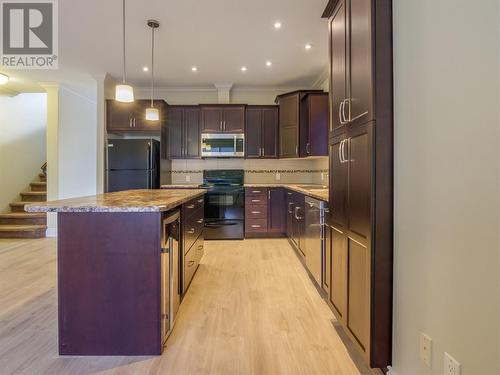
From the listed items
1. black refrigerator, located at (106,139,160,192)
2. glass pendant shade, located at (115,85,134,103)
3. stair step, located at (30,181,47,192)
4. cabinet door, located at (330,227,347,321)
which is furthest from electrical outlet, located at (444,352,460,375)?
stair step, located at (30,181,47,192)

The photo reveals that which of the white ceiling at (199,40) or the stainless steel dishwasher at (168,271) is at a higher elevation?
the white ceiling at (199,40)

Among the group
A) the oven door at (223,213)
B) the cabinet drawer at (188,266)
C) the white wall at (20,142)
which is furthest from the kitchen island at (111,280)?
the white wall at (20,142)

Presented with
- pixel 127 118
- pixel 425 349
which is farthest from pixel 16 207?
pixel 425 349

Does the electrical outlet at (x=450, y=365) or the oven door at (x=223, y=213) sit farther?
the oven door at (x=223, y=213)

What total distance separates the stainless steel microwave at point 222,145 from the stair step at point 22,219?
3.22 metres

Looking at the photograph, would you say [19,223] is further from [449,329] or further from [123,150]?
[449,329]

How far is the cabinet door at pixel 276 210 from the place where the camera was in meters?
4.75

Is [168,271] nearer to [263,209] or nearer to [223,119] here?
[263,209]

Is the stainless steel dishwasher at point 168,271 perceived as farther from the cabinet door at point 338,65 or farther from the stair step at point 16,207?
the stair step at point 16,207

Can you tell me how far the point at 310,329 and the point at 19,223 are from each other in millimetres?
5591

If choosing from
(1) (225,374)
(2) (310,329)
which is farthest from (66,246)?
(2) (310,329)

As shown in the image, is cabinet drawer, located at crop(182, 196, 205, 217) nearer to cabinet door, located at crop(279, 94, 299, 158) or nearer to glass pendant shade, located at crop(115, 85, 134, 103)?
glass pendant shade, located at crop(115, 85, 134, 103)

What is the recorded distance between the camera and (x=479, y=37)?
90 cm

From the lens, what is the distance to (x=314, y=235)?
2680mm
